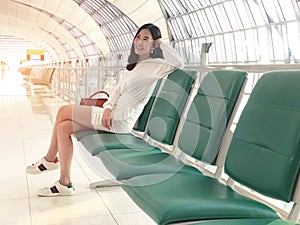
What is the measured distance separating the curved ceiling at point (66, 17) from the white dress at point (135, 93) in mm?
18513

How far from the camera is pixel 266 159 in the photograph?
1700 mm

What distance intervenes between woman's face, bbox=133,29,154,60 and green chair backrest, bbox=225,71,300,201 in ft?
4.43

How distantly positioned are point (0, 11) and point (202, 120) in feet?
126

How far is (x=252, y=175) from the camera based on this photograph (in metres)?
1.75

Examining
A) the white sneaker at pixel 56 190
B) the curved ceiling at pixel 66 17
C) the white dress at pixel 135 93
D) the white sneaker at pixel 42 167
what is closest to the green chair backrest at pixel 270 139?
the white dress at pixel 135 93

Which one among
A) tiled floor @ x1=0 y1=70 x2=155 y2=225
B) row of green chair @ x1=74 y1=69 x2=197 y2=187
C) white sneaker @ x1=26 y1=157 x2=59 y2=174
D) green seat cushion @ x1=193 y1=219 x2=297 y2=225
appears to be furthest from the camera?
white sneaker @ x1=26 y1=157 x2=59 y2=174

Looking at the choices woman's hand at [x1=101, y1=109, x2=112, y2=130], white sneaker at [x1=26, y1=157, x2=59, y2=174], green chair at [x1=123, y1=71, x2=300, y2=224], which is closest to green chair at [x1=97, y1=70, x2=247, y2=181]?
green chair at [x1=123, y1=71, x2=300, y2=224]

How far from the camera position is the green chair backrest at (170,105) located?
8.31 ft

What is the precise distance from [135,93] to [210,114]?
37.8 inches

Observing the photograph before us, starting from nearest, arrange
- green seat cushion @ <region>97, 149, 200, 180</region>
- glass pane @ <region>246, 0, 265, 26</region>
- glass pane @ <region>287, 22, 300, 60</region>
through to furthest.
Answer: green seat cushion @ <region>97, 149, 200, 180</region>, glass pane @ <region>287, 22, 300, 60</region>, glass pane @ <region>246, 0, 265, 26</region>

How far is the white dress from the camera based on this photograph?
9.83ft

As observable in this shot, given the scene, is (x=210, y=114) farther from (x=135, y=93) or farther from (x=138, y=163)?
(x=135, y=93)

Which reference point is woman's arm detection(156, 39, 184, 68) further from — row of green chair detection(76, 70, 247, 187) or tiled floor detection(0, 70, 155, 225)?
tiled floor detection(0, 70, 155, 225)

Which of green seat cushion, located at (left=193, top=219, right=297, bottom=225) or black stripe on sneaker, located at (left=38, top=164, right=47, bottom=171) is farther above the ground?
green seat cushion, located at (left=193, top=219, right=297, bottom=225)
